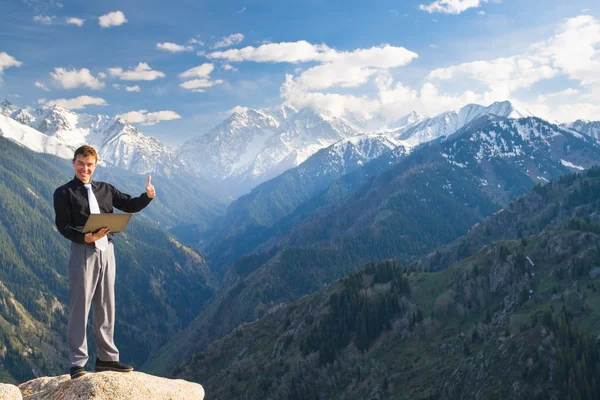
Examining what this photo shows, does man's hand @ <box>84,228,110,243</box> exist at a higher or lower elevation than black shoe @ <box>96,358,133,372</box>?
higher

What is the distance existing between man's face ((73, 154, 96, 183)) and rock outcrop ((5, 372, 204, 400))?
6.75 m

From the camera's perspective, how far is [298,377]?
146 m

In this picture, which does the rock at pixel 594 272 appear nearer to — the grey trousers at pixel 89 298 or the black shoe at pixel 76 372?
the grey trousers at pixel 89 298

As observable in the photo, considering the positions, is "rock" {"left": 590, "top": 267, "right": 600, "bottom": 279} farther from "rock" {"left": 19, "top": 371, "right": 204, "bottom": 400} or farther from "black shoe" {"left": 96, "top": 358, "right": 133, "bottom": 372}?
"black shoe" {"left": 96, "top": 358, "right": 133, "bottom": 372}

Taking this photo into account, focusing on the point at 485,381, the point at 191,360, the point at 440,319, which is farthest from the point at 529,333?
the point at 191,360

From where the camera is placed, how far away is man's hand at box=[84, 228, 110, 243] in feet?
48.5

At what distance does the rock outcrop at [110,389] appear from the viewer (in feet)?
47.0

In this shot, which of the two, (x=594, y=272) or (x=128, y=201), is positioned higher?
(x=128, y=201)

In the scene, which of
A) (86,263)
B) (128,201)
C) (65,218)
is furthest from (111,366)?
(128,201)

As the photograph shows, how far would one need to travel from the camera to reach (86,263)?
15.4m

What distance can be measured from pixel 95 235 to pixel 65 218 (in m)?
1.43

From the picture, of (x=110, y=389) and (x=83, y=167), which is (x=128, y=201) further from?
(x=110, y=389)

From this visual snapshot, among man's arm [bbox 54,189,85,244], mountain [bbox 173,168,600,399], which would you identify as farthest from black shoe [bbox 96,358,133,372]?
mountain [bbox 173,168,600,399]

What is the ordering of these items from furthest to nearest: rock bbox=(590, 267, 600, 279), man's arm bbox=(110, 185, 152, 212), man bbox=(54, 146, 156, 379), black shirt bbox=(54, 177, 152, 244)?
rock bbox=(590, 267, 600, 279)
man's arm bbox=(110, 185, 152, 212)
man bbox=(54, 146, 156, 379)
black shirt bbox=(54, 177, 152, 244)
